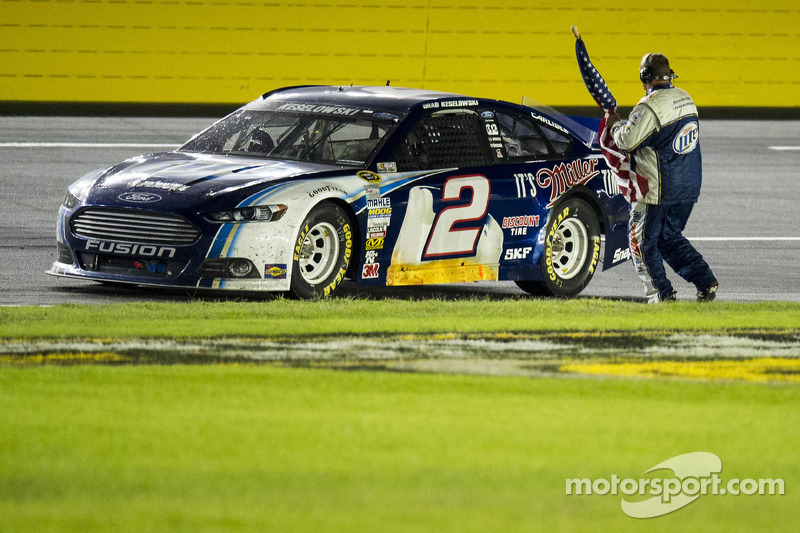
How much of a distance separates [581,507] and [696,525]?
381 mm

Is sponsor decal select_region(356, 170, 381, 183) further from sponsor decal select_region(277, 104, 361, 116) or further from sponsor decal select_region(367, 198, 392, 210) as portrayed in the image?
sponsor decal select_region(277, 104, 361, 116)

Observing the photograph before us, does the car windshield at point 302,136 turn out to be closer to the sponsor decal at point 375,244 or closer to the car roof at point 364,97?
the car roof at point 364,97

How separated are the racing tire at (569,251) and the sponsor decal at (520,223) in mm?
147

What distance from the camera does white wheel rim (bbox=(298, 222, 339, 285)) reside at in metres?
9.99

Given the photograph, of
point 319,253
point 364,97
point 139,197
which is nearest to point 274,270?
point 319,253

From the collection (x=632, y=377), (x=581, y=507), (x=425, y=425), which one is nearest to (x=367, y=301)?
(x=632, y=377)

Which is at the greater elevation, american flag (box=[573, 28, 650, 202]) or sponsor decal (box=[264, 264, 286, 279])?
american flag (box=[573, 28, 650, 202])

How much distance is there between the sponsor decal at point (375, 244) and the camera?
10.2m

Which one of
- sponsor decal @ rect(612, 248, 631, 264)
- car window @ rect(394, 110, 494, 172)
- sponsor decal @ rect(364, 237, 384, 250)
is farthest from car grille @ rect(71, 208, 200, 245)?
sponsor decal @ rect(612, 248, 631, 264)

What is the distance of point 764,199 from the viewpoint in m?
17.3

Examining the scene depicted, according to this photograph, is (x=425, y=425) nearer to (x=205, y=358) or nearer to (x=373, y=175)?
(x=205, y=358)

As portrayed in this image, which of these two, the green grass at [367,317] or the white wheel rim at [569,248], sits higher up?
the white wheel rim at [569,248]

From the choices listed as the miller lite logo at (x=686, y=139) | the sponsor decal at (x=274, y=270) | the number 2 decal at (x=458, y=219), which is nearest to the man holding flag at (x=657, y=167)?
the miller lite logo at (x=686, y=139)

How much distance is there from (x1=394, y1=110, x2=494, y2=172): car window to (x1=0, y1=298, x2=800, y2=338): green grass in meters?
0.98
